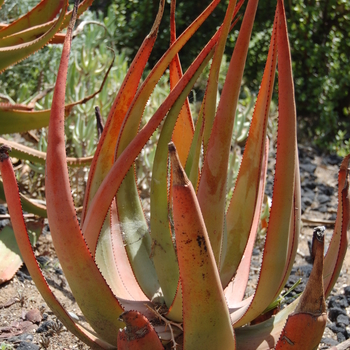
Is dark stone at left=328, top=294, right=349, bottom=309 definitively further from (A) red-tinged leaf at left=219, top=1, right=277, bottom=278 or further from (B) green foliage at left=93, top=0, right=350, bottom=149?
(B) green foliage at left=93, top=0, right=350, bottom=149

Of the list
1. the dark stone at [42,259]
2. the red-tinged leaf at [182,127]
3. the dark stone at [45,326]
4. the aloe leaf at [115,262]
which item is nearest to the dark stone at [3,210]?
the dark stone at [42,259]

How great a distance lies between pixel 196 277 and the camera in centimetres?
86

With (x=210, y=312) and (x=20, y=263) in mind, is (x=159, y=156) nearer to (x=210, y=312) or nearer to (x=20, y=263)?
(x=210, y=312)

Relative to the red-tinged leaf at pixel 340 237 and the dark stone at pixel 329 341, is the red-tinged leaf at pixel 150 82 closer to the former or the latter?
the red-tinged leaf at pixel 340 237

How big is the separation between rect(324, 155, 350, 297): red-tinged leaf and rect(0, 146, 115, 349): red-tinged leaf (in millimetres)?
567

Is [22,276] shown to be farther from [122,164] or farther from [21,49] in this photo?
[122,164]

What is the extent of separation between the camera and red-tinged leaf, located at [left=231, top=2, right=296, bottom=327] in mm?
952

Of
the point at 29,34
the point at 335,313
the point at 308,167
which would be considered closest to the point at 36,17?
the point at 29,34

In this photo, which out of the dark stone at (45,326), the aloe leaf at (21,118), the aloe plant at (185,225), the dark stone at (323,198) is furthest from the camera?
the dark stone at (323,198)

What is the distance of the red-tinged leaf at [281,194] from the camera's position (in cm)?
95

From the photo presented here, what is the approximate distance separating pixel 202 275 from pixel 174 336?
1.21 feet

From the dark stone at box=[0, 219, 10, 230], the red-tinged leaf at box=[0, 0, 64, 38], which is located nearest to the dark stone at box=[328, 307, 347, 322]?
the dark stone at box=[0, 219, 10, 230]

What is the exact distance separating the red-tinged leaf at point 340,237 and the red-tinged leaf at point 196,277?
12.1 inches

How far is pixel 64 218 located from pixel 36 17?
1425 millimetres
